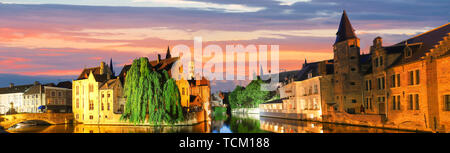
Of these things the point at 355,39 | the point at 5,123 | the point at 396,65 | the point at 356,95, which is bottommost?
the point at 5,123

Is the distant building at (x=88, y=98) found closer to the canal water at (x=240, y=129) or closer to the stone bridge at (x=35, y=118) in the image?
the stone bridge at (x=35, y=118)

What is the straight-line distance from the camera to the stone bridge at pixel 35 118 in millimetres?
61000

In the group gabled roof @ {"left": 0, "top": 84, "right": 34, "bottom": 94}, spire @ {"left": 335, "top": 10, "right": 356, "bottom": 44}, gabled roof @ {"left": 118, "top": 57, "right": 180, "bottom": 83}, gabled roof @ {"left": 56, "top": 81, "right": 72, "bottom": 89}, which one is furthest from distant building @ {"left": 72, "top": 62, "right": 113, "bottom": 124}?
spire @ {"left": 335, "top": 10, "right": 356, "bottom": 44}

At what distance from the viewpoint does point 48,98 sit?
7925 cm

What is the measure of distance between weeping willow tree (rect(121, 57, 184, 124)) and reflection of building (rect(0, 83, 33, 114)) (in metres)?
54.2

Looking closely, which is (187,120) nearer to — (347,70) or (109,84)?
(109,84)

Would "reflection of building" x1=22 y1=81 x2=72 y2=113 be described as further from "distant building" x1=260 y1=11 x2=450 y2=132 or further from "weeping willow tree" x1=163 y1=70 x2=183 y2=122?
"distant building" x1=260 y1=11 x2=450 y2=132

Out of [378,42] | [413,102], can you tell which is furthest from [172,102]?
[413,102]

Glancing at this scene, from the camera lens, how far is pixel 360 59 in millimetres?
52312

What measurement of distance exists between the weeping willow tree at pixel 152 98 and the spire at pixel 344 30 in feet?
79.8

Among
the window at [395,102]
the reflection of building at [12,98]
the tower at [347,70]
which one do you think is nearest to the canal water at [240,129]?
the window at [395,102]
